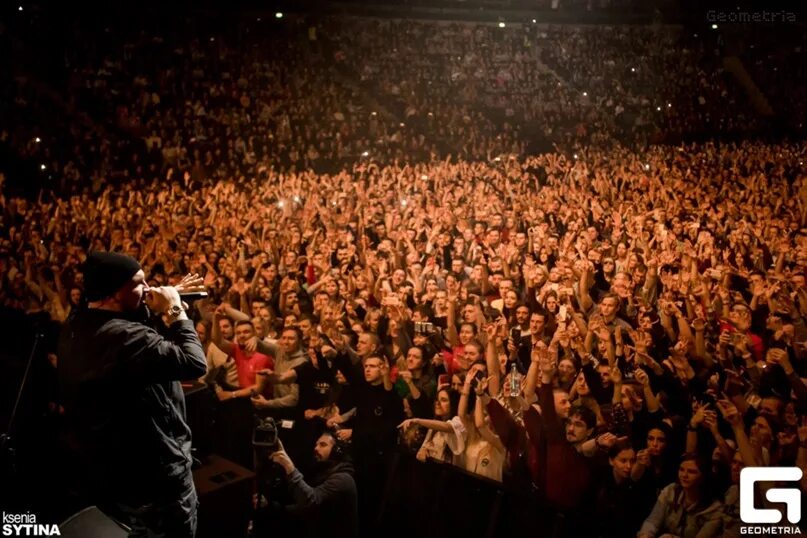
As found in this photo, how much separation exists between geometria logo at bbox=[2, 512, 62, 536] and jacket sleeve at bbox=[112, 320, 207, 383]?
4.33ft

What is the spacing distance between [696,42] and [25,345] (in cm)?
937

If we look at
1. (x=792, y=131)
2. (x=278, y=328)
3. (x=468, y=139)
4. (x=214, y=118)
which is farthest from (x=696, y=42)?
(x=278, y=328)

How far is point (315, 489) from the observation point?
9.68 ft

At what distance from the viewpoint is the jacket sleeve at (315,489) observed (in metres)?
2.83

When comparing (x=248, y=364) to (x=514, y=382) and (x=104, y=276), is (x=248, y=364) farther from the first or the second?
(x=104, y=276)

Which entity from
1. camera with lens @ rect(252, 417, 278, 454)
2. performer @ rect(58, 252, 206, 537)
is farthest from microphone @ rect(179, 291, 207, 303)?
camera with lens @ rect(252, 417, 278, 454)

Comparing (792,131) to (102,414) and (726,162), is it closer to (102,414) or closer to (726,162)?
(726,162)

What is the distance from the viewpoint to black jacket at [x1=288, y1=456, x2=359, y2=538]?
9.21ft

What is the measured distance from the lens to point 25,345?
12.7 ft

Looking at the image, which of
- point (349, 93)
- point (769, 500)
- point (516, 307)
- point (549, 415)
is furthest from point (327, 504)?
point (349, 93)

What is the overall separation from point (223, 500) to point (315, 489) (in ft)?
1.88

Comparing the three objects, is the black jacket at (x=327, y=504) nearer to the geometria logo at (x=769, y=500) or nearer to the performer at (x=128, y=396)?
the performer at (x=128, y=396)

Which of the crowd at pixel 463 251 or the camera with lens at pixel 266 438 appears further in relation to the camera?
the camera with lens at pixel 266 438

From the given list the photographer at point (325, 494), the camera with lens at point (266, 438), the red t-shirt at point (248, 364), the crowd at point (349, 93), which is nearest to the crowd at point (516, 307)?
the red t-shirt at point (248, 364)
